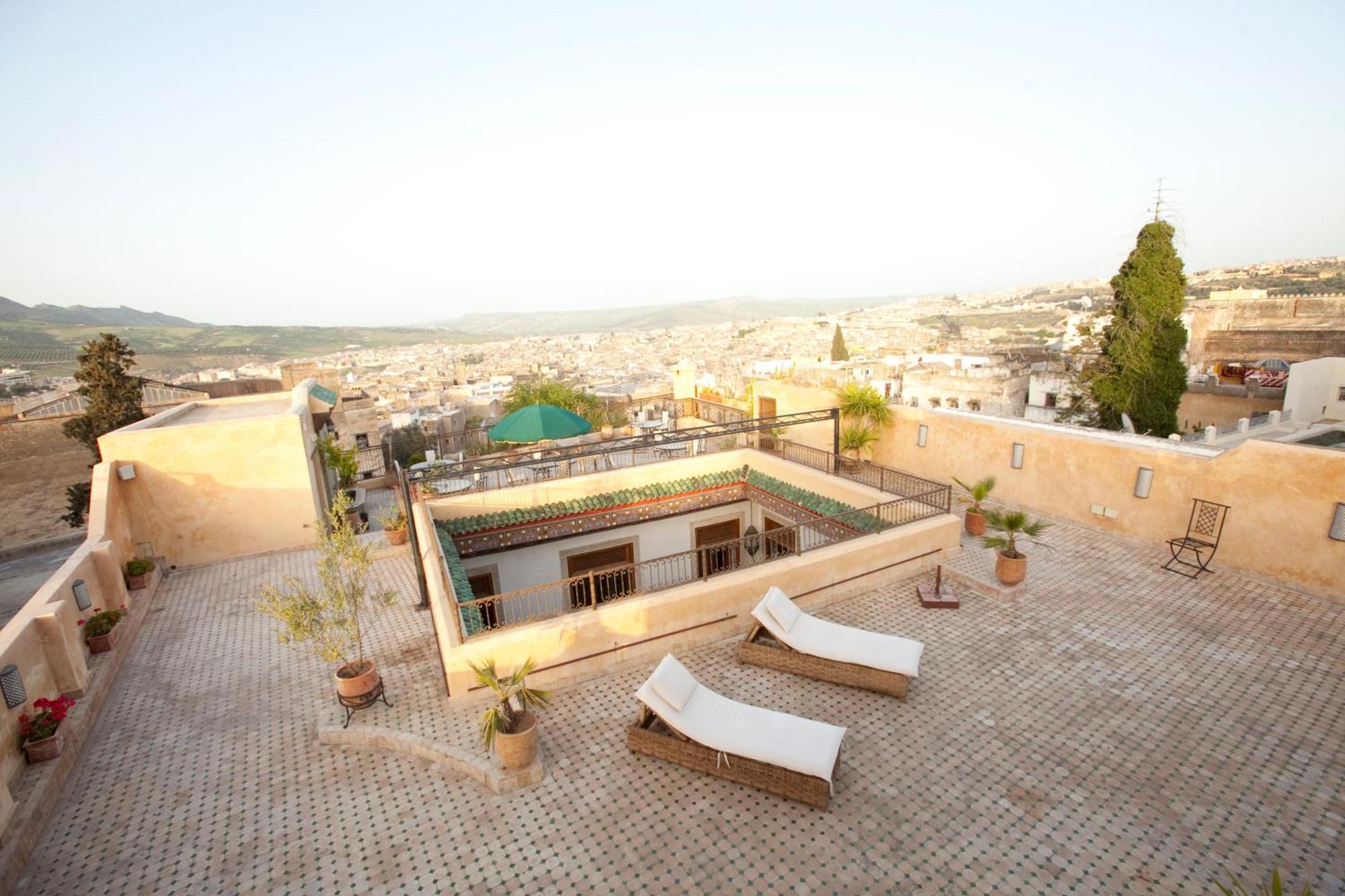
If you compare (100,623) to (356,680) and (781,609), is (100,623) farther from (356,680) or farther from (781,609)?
(781,609)

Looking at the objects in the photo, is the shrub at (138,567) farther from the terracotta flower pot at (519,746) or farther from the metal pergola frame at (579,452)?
the terracotta flower pot at (519,746)

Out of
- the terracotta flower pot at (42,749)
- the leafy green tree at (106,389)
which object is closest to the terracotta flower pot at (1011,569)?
the terracotta flower pot at (42,749)

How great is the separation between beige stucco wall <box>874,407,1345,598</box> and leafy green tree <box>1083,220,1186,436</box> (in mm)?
6950

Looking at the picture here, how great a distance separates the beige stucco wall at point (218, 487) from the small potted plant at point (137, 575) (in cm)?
103

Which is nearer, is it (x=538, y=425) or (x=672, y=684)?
(x=672, y=684)

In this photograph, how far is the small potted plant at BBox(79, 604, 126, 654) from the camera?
733 centimetres

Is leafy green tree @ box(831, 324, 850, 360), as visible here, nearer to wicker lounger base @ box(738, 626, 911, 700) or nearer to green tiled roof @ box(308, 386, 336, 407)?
green tiled roof @ box(308, 386, 336, 407)

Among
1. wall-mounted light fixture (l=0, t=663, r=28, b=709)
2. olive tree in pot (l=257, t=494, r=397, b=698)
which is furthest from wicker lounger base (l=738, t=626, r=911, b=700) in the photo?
wall-mounted light fixture (l=0, t=663, r=28, b=709)

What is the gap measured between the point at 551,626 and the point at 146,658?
580 cm

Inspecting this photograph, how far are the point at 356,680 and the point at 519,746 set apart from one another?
2.20m

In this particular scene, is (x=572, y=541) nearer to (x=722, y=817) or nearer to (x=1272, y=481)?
(x=722, y=817)

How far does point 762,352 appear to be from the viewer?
272 feet

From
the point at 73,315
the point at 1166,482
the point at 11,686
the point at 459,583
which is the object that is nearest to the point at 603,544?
the point at 459,583

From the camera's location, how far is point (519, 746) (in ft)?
16.9
